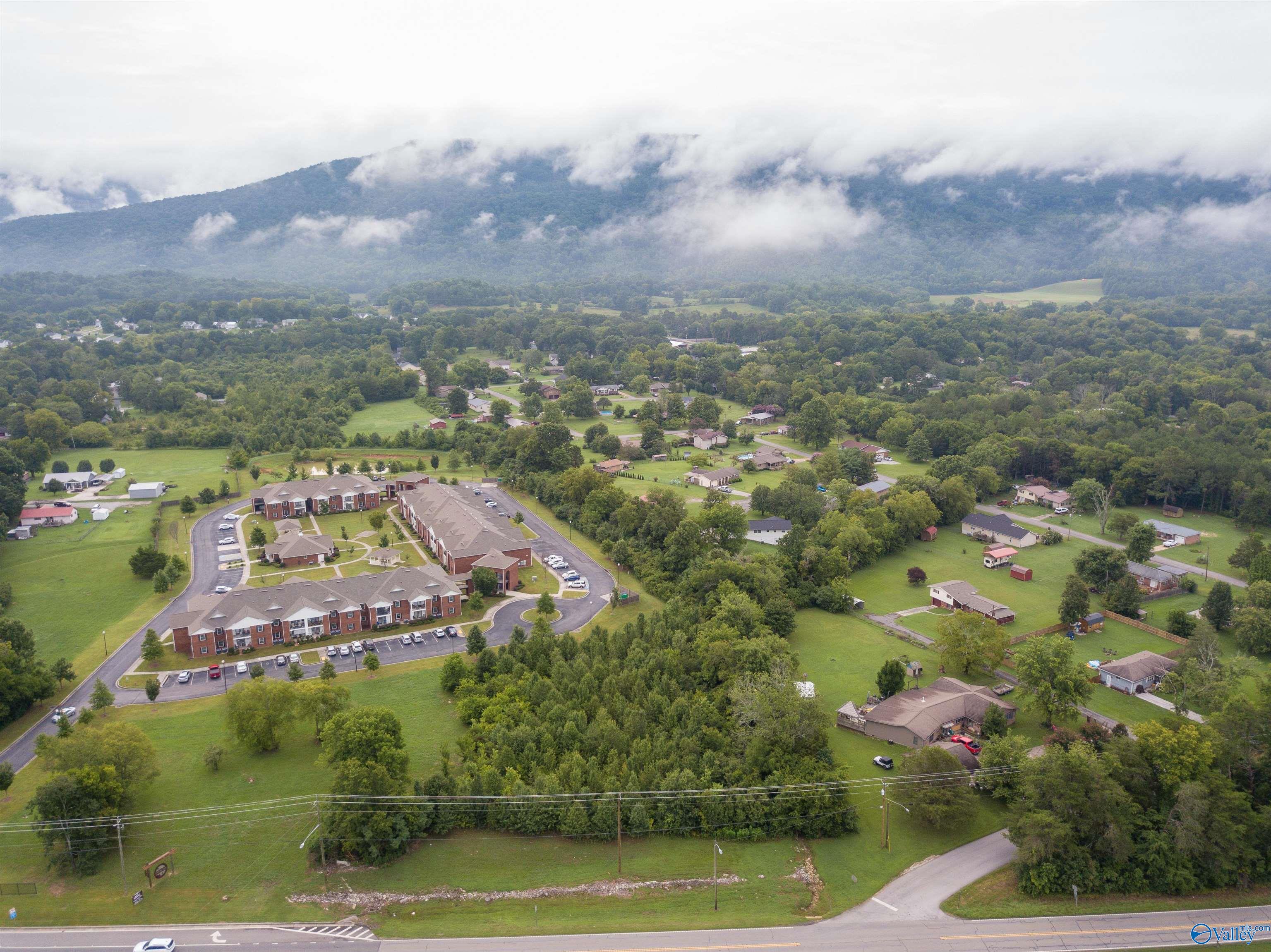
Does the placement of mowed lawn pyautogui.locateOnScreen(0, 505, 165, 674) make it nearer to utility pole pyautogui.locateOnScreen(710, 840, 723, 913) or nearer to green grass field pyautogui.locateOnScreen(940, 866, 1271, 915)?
utility pole pyautogui.locateOnScreen(710, 840, 723, 913)

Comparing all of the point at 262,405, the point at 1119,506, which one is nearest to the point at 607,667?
the point at 1119,506

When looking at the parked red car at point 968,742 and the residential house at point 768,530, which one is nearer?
the parked red car at point 968,742

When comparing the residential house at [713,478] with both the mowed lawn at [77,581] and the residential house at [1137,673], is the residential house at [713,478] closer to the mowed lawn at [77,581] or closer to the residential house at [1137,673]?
the residential house at [1137,673]

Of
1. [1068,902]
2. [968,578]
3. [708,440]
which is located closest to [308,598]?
[1068,902]

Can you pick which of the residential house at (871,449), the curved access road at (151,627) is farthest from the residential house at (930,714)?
the residential house at (871,449)

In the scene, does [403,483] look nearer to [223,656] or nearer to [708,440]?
[223,656]

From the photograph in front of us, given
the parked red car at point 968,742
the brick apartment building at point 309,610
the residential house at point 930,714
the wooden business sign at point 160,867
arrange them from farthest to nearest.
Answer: the brick apartment building at point 309,610 < the residential house at point 930,714 < the parked red car at point 968,742 < the wooden business sign at point 160,867
